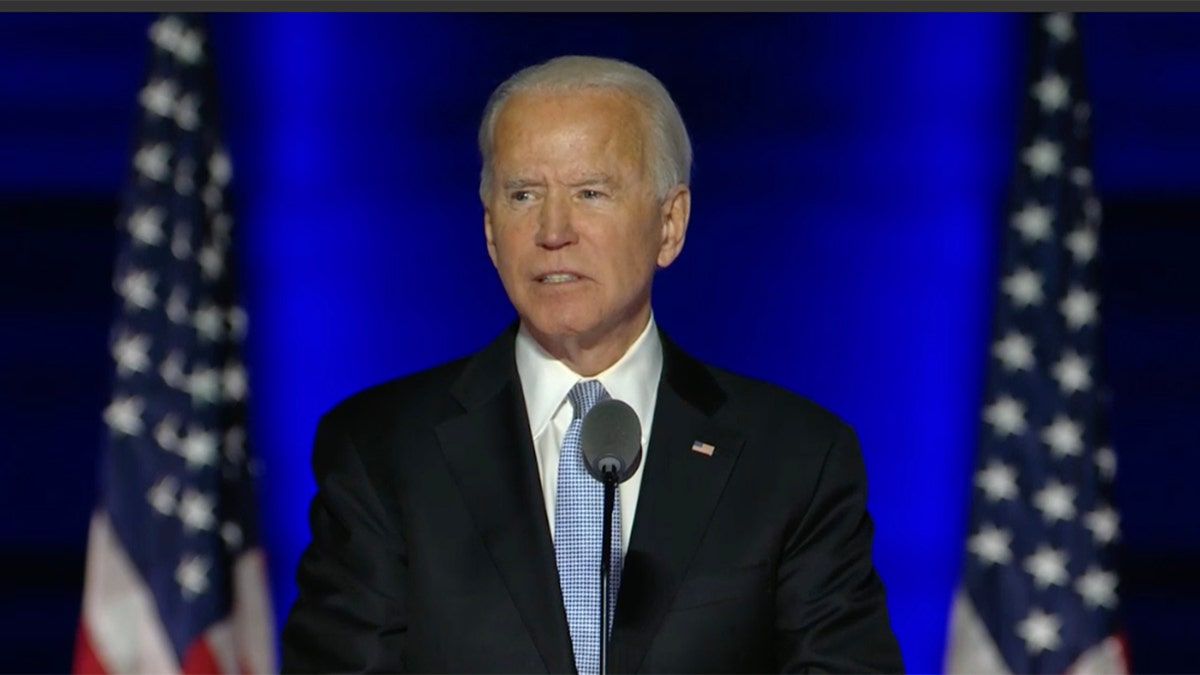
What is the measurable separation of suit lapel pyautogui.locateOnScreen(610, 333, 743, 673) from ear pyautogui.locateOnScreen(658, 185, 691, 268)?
16 centimetres

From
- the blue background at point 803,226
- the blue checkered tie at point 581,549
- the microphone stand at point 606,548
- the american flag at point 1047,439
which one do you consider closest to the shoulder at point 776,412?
the blue checkered tie at point 581,549

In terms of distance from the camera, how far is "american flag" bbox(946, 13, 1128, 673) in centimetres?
355

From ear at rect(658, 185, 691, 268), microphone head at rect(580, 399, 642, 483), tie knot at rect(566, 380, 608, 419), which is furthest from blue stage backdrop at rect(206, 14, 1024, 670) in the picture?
microphone head at rect(580, 399, 642, 483)

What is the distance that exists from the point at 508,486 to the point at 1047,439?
1504 mm

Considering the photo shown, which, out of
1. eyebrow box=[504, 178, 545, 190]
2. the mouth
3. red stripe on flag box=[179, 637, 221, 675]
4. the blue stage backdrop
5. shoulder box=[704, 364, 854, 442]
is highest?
the blue stage backdrop

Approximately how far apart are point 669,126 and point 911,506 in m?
1.68

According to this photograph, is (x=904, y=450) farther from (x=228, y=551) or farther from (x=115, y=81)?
(x=115, y=81)

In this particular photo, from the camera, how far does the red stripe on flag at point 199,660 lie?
349cm

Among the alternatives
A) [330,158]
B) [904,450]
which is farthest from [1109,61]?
[330,158]

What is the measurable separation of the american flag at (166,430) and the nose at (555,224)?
1287mm

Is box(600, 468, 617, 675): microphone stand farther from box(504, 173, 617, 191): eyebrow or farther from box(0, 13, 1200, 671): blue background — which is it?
box(0, 13, 1200, 671): blue background

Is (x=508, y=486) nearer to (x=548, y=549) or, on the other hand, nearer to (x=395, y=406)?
(x=548, y=549)

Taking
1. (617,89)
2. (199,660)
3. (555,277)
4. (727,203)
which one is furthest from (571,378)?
(727,203)

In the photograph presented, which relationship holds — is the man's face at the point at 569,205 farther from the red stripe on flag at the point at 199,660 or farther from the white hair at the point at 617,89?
the red stripe on flag at the point at 199,660
